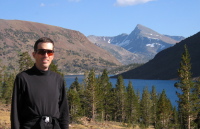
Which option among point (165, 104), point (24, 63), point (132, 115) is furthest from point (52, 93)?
point (132, 115)

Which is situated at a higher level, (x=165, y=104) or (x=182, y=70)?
(x=182, y=70)

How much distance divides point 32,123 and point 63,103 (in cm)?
85

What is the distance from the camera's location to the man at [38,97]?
525 centimetres

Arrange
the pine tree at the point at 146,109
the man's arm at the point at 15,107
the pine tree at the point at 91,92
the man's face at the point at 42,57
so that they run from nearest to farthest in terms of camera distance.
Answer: the man's arm at the point at 15,107, the man's face at the point at 42,57, the pine tree at the point at 91,92, the pine tree at the point at 146,109

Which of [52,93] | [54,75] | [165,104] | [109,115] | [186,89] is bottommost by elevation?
[109,115]

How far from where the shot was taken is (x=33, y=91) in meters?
5.33

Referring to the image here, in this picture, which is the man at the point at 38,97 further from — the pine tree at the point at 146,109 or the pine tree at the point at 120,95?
the pine tree at the point at 146,109

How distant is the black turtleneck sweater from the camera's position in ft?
17.2

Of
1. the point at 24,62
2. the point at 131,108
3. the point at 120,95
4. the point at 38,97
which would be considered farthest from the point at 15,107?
the point at 131,108

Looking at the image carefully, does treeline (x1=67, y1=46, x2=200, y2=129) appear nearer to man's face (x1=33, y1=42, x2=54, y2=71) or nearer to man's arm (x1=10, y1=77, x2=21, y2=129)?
man's face (x1=33, y1=42, x2=54, y2=71)

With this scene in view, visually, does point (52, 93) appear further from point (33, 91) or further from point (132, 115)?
point (132, 115)

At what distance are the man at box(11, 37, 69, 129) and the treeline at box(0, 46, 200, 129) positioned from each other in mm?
43699

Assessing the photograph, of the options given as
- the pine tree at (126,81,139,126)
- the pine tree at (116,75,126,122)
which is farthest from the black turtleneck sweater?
the pine tree at (126,81,139,126)

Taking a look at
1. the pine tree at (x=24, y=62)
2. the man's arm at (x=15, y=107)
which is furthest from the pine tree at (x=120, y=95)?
the man's arm at (x=15, y=107)
